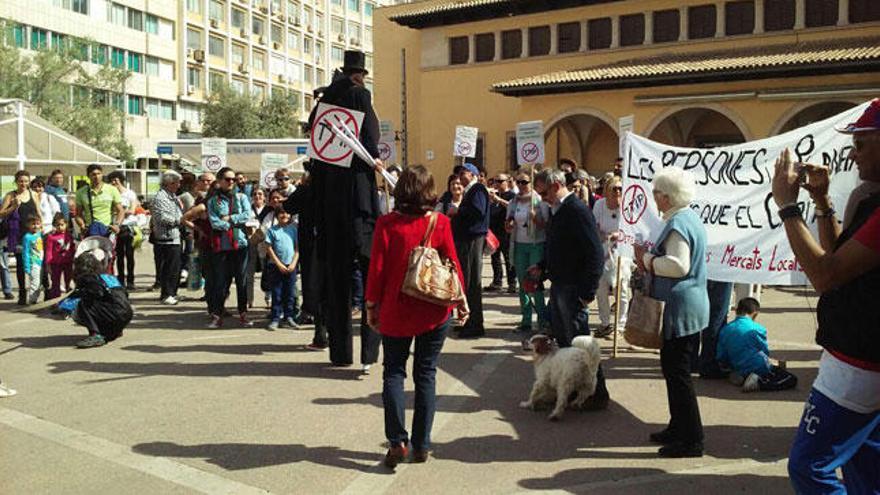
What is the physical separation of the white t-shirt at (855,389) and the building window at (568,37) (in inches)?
1397

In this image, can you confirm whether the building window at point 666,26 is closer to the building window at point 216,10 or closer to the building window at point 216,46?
the building window at point 216,46

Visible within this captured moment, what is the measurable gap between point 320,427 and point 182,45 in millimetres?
63502

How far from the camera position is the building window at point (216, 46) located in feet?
220

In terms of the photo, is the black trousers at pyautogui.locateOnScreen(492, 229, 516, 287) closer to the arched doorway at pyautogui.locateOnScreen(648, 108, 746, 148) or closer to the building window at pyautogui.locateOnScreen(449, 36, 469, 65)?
the arched doorway at pyautogui.locateOnScreen(648, 108, 746, 148)

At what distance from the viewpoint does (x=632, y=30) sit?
35.7 meters

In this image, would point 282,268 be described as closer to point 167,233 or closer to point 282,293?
point 282,293

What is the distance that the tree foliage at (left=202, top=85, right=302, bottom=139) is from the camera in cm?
5972

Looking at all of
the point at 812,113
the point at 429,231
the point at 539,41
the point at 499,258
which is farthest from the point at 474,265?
the point at 539,41

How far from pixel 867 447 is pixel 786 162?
1.14m

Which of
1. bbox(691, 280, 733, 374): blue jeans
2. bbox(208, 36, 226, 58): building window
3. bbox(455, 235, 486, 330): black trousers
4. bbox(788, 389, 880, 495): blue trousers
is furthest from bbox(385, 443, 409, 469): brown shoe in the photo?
bbox(208, 36, 226, 58): building window

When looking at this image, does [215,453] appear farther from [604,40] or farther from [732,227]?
[604,40]

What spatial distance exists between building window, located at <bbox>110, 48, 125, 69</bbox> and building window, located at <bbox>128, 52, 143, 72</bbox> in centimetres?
87

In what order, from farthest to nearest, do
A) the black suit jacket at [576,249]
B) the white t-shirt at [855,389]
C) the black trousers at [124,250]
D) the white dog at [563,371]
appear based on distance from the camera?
the black trousers at [124,250]
the black suit jacket at [576,249]
the white dog at [563,371]
the white t-shirt at [855,389]

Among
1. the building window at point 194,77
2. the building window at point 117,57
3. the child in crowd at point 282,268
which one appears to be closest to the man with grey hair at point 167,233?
the child in crowd at point 282,268
